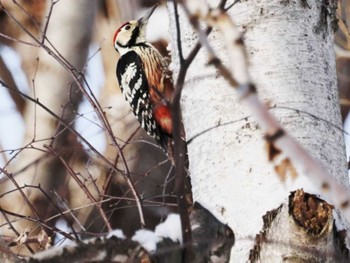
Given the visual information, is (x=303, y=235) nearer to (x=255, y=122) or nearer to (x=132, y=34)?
(x=255, y=122)

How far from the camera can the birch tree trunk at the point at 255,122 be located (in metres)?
1.72

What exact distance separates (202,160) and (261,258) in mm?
289

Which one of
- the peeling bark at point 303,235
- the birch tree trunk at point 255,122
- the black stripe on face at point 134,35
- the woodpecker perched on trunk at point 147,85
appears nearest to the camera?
the peeling bark at point 303,235

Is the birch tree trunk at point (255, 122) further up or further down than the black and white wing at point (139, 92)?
further up

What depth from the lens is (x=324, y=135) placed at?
1804 millimetres

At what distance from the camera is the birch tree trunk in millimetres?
1721

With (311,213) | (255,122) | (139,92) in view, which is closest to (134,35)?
(139,92)

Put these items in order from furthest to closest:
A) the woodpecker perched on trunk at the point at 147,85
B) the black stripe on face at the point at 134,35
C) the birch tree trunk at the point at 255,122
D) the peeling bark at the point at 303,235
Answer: the black stripe on face at the point at 134,35
the woodpecker perched on trunk at the point at 147,85
the birch tree trunk at the point at 255,122
the peeling bark at the point at 303,235

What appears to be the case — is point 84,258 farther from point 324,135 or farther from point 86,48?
point 86,48

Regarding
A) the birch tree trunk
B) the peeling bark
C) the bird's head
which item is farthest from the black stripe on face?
the peeling bark

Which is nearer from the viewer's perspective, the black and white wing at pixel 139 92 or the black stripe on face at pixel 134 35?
the black and white wing at pixel 139 92

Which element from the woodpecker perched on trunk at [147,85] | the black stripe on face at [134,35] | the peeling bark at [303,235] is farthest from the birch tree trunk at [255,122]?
the black stripe on face at [134,35]

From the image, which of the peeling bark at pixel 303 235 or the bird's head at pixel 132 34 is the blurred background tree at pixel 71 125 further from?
the peeling bark at pixel 303 235

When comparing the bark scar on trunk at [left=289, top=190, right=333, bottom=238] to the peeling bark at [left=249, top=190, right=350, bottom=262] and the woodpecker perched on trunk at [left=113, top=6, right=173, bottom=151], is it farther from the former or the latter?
the woodpecker perched on trunk at [left=113, top=6, right=173, bottom=151]
